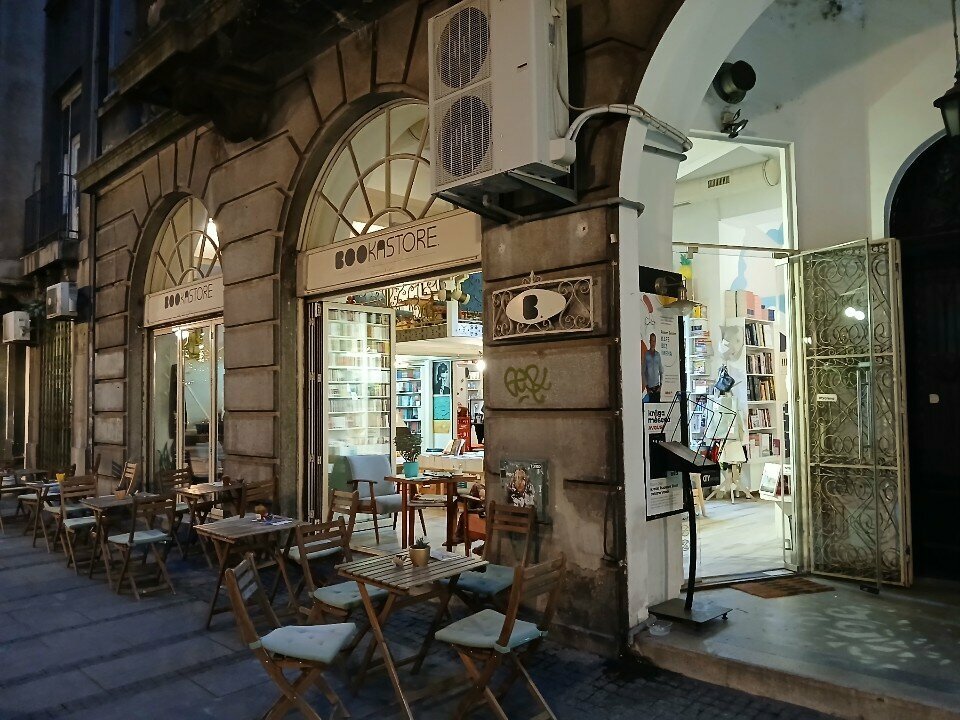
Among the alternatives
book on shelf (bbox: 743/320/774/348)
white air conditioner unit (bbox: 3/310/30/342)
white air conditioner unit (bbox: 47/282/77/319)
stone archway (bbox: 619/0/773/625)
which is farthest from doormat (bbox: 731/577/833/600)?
white air conditioner unit (bbox: 3/310/30/342)

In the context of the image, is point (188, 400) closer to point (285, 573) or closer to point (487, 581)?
point (285, 573)

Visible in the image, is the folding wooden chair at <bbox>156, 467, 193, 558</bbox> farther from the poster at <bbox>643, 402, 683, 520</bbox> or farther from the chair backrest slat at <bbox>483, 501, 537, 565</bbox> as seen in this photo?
the poster at <bbox>643, 402, 683, 520</bbox>

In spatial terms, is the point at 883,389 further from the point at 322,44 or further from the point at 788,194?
the point at 322,44

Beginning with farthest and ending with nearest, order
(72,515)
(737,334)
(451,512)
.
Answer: (737,334) < (72,515) < (451,512)

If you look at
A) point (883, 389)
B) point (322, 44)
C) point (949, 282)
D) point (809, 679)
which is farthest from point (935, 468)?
point (322, 44)

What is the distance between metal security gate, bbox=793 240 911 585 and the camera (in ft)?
19.0

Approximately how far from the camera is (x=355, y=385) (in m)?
8.67

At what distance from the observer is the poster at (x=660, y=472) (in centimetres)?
503

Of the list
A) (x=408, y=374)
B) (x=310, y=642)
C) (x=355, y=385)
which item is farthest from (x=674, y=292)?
(x=408, y=374)

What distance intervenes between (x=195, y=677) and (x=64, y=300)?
32.1 feet

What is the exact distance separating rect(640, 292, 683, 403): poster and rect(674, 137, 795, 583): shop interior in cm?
229

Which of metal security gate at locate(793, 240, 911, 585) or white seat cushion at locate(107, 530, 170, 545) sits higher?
metal security gate at locate(793, 240, 911, 585)

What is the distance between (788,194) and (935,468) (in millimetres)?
2598

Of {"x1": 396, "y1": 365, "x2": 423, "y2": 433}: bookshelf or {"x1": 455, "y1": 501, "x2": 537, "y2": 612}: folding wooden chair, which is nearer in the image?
{"x1": 455, "y1": 501, "x2": 537, "y2": 612}: folding wooden chair
